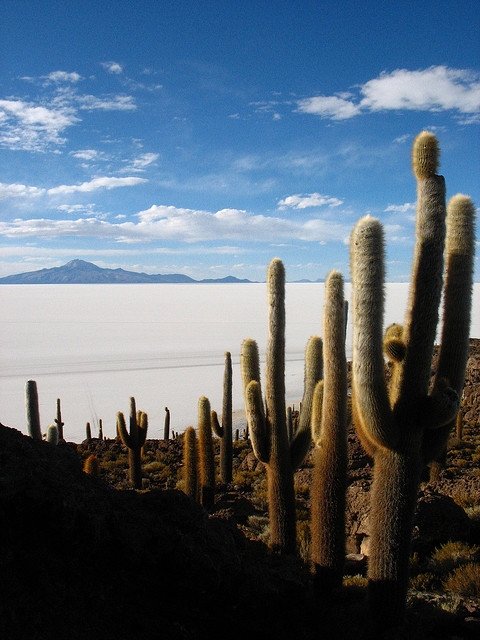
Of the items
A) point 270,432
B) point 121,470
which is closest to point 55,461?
point 270,432

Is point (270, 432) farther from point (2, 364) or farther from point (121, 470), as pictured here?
point (2, 364)

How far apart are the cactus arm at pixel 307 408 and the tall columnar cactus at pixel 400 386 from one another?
5.86 feet

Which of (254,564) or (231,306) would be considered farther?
(231,306)

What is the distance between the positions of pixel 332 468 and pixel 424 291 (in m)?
1.97

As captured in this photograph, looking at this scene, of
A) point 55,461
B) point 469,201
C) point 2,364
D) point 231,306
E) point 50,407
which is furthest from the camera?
point 231,306

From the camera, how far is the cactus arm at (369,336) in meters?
4.03

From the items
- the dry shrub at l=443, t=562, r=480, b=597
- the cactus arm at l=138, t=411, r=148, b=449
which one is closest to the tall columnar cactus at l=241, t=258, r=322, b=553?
the dry shrub at l=443, t=562, r=480, b=597

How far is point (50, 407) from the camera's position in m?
20.2

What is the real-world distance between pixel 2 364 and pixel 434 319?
105 ft

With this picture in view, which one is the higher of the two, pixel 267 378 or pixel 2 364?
pixel 267 378

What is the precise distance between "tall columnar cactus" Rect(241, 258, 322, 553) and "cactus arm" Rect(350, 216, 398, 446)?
1684 mm

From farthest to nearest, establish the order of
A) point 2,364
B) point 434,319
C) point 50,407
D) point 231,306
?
point 231,306 < point 2,364 < point 50,407 < point 434,319

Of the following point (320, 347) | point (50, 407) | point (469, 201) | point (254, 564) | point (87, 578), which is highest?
point (469, 201)

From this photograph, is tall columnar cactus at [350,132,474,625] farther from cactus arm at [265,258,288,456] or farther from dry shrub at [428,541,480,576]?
dry shrub at [428,541,480,576]
